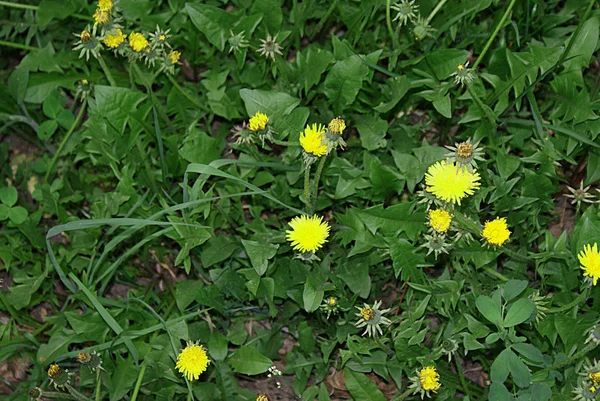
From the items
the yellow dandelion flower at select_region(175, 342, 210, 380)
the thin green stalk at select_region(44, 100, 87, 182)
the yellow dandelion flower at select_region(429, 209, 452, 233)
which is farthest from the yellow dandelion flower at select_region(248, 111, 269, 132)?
the thin green stalk at select_region(44, 100, 87, 182)

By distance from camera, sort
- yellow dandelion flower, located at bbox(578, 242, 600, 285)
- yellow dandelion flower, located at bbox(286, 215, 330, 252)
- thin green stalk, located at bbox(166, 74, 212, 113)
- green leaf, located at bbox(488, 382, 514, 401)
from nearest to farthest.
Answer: yellow dandelion flower, located at bbox(578, 242, 600, 285), green leaf, located at bbox(488, 382, 514, 401), yellow dandelion flower, located at bbox(286, 215, 330, 252), thin green stalk, located at bbox(166, 74, 212, 113)

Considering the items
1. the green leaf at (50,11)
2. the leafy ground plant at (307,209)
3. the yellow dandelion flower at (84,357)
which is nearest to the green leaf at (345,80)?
the leafy ground plant at (307,209)

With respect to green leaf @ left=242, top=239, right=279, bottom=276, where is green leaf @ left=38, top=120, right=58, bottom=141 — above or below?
above

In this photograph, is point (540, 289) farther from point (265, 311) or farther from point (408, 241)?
point (265, 311)

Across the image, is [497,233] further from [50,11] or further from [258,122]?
[50,11]

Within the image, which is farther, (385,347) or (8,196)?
(8,196)

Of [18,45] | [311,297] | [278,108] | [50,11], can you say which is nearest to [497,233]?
[311,297]

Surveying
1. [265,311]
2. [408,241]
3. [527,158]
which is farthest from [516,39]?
[265,311]

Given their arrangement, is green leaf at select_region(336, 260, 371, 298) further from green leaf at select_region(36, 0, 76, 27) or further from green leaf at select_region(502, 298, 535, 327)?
green leaf at select_region(36, 0, 76, 27)
